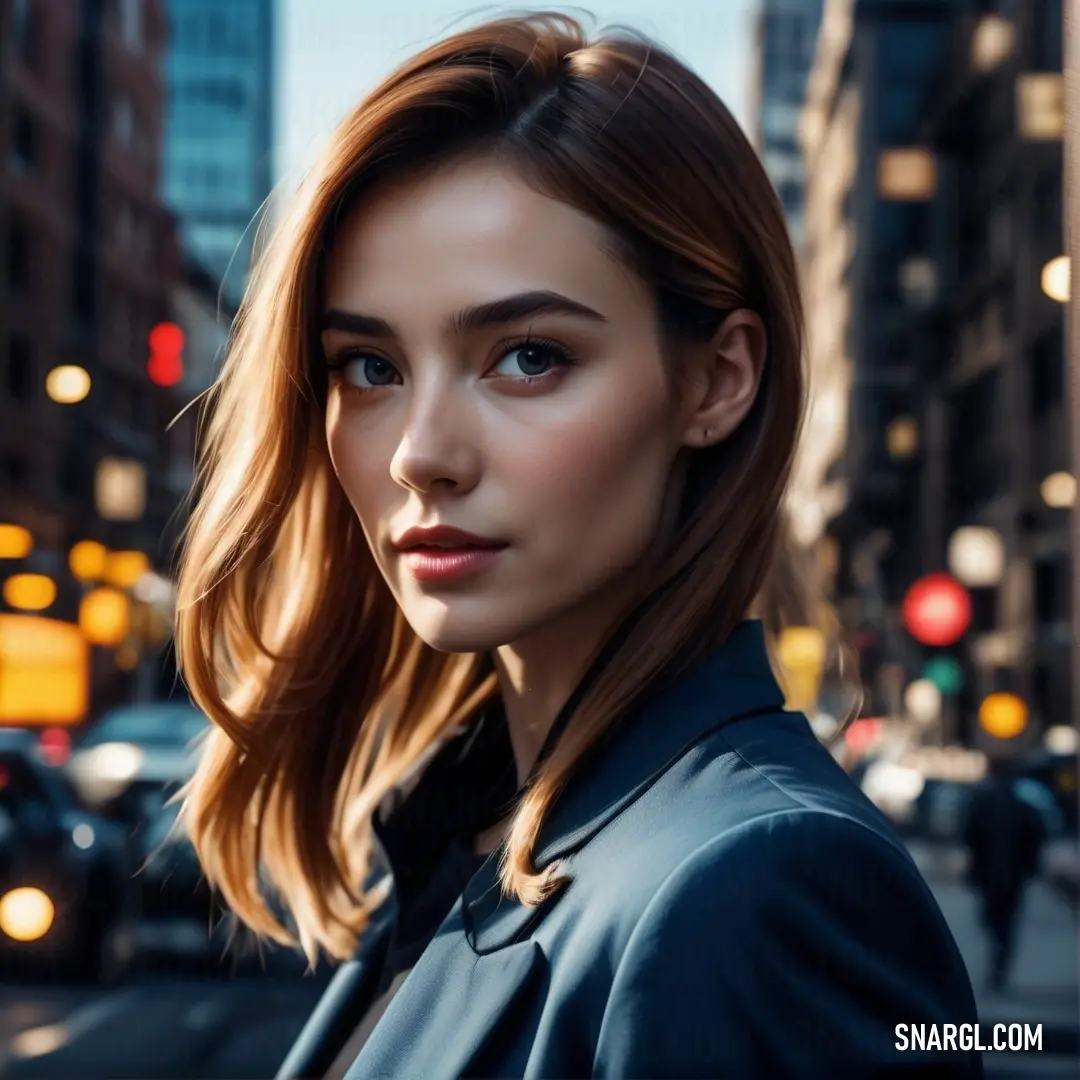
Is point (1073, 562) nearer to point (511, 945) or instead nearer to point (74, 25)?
point (511, 945)

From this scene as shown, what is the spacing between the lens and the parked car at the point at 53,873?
8.70 metres

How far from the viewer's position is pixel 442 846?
195cm

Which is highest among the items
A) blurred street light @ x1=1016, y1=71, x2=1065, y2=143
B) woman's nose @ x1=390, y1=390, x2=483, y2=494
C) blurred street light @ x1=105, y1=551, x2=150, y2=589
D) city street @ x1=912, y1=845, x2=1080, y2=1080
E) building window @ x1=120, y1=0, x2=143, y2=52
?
building window @ x1=120, y1=0, x2=143, y2=52

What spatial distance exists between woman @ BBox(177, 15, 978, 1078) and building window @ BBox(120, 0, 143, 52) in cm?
3851

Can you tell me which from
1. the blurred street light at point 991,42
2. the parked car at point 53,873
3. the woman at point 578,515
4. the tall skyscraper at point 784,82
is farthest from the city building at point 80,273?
the tall skyscraper at point 784,82

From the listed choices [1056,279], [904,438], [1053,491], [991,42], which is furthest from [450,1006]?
[904,438]

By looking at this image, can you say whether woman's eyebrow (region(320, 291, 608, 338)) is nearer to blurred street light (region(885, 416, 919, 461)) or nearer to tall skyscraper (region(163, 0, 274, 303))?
blurred street light (region(885, 416, 919, 461))

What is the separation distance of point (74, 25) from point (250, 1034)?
3140 cm

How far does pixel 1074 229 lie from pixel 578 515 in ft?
1.67

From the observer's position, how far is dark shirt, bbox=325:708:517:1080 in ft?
6.14

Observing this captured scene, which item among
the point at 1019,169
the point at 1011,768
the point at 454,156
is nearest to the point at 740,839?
the point at 454,156

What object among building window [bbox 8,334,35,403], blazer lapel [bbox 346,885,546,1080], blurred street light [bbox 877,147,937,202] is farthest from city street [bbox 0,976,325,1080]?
blurred street light [bbox 877,147,937,202]

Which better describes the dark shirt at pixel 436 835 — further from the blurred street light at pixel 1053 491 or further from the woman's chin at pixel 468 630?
→ the blurred street light at pixel 1053 491

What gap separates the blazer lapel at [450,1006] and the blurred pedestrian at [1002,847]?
10.5 meters
